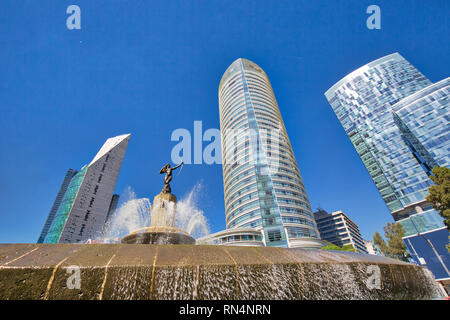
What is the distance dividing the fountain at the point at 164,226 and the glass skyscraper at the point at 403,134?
50.7 meters

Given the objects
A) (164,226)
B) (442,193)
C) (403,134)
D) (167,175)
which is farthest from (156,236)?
(403,134)

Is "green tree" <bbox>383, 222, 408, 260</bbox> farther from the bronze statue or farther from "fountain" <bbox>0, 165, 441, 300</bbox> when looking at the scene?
the bronze statue

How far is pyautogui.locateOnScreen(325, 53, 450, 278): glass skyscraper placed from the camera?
38.7 metres

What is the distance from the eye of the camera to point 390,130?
54.4 meters

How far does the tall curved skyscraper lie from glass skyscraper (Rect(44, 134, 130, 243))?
40.8 m

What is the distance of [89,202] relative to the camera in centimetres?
5834

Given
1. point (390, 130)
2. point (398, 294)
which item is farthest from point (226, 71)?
point (398, 294)

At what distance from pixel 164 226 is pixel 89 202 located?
65.5 m

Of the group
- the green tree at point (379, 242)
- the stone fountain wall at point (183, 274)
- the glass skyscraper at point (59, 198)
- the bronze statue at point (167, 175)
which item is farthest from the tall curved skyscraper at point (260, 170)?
the glass skyscraper at point (59, 198)

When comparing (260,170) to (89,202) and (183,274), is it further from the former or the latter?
(89,202)

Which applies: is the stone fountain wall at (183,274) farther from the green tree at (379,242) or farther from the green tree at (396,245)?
the green tree at (379,242)

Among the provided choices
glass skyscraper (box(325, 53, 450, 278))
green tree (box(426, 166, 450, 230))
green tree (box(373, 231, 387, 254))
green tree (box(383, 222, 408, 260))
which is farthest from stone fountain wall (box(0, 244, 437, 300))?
glass skyscraper (box(325, 53, 450, 278))

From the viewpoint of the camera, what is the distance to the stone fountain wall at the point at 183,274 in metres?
2.38
